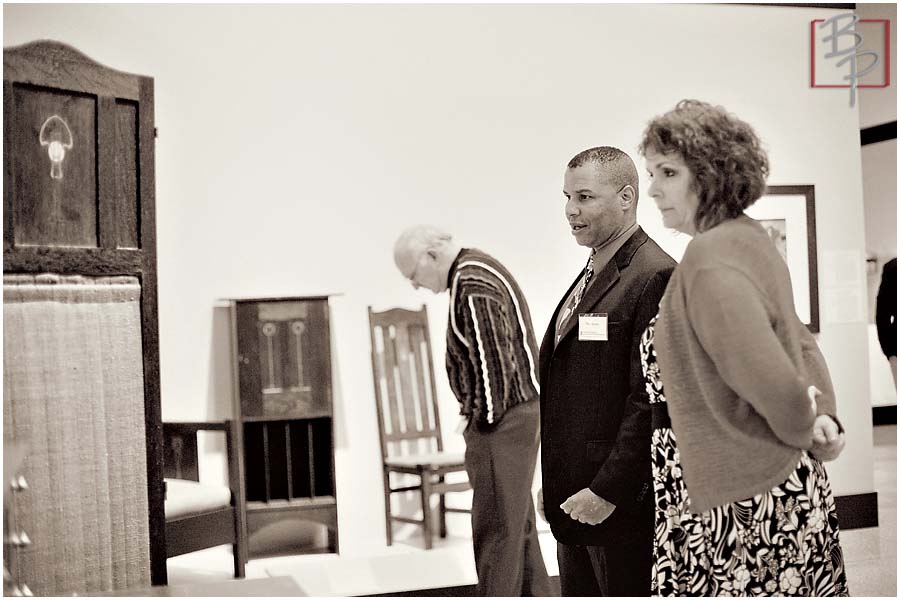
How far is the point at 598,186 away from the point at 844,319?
1.29m

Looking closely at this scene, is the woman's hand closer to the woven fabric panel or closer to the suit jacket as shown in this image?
the suit jacket

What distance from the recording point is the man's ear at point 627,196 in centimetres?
299

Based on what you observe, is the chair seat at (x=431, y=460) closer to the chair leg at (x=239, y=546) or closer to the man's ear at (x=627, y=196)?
the chair leg at (x=239, y=546)

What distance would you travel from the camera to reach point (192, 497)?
129 inches

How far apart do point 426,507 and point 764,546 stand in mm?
Answer: 1327

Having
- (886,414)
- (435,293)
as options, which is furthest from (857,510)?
(435,293)

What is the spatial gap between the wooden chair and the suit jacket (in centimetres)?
56

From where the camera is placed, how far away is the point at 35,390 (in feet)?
9.36

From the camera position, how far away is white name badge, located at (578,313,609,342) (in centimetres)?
279

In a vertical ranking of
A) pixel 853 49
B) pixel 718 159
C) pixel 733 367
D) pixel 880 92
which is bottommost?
pixel 733 367

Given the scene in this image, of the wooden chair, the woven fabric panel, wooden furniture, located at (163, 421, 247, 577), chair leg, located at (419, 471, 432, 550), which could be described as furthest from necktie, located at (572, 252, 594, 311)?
the woven fabric panel

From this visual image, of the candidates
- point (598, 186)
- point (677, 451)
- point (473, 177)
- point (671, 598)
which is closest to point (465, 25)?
point (473, 177)

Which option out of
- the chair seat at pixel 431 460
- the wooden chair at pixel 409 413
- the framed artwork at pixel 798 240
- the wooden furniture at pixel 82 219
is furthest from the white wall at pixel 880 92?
the wooden furniture at pixel 82 219

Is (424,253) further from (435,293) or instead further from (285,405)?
(285,405)
